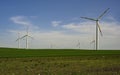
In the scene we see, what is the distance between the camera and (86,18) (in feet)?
248

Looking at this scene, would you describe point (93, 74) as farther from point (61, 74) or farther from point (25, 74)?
point (25, 74)

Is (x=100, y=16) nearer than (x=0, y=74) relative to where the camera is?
No

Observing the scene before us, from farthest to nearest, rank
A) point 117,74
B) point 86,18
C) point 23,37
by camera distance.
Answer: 1. point 23,37
2. point 86,18
3. point 117,74

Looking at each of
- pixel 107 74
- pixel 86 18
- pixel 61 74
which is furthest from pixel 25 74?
pixel 86 18

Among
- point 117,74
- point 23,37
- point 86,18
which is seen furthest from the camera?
point 23,37

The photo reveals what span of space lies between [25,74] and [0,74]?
193cm

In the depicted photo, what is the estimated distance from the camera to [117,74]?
794 inches

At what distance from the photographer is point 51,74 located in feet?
68.1

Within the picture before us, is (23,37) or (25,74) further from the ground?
(23,37)

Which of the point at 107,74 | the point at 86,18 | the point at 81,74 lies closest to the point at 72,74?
the point at 81,74

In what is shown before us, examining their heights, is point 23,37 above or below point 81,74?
above

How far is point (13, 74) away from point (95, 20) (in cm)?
5697

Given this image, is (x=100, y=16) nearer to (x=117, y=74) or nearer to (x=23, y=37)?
(x=23, y=37)

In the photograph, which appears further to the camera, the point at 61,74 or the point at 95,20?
the point at 95,20
